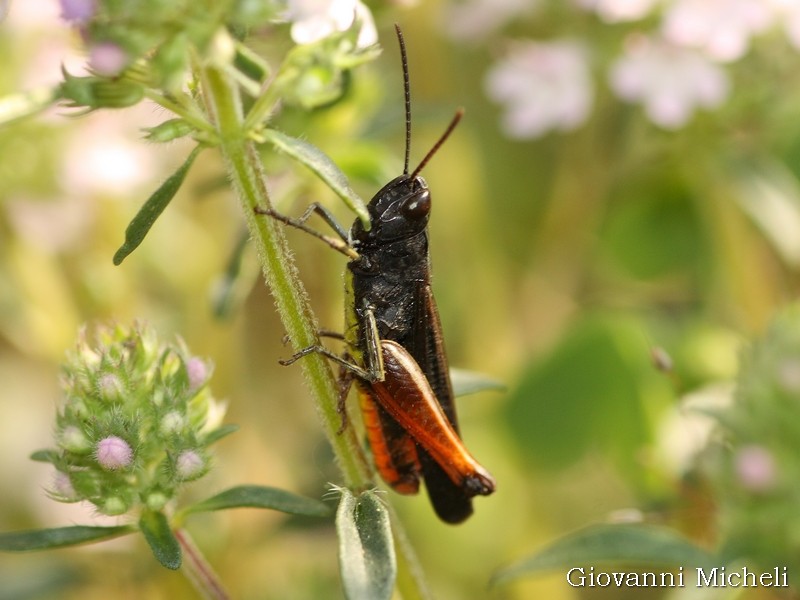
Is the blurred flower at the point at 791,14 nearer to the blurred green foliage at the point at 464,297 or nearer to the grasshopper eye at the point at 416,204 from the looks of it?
the blurred green foliage at the point at 464,297

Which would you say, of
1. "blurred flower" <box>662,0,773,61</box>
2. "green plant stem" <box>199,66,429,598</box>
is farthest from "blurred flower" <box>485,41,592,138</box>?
"green plant stem" <box>199,66,429,598</box>

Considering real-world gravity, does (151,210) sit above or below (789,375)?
below

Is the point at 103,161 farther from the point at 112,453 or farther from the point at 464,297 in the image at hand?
the point at 112,453

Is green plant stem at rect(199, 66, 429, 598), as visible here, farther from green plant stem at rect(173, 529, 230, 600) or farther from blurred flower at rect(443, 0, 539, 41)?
blurred flower at rect(443, 0, 539, 41)

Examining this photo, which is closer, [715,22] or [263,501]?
[263,501]

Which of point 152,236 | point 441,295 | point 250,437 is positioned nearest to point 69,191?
point 152,236

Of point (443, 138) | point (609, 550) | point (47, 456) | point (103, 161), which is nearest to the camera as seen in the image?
point (47, 456)

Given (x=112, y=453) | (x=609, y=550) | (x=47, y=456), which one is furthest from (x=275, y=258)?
(x=609, y=550)
